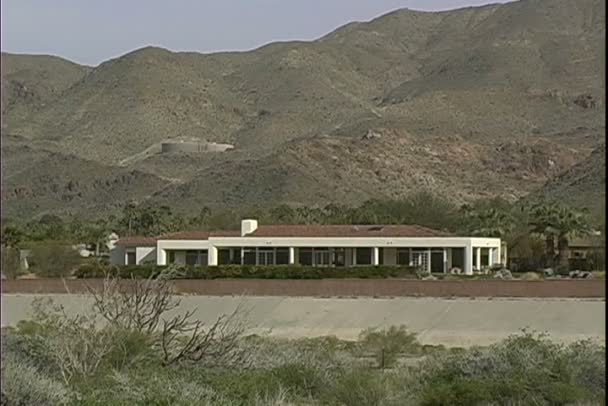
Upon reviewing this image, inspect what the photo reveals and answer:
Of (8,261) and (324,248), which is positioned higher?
(8,261)

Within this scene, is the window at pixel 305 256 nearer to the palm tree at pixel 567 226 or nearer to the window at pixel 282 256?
the window at pixel 282 256

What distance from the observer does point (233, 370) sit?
24453 millimetres

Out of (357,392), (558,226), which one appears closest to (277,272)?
(558,226)

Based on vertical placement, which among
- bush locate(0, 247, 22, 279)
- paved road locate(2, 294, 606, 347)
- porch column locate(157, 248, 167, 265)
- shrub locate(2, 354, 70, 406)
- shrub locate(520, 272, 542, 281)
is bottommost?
paved road locate(2, 294, 606, 347)

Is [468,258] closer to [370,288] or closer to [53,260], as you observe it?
[370,288]

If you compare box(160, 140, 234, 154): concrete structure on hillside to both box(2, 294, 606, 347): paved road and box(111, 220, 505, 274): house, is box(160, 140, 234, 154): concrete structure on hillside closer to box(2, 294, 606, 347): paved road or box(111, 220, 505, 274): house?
box(111, 220, 505, 274): house

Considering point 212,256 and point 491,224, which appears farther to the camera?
point 491,224

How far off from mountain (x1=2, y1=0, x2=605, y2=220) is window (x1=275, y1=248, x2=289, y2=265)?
125 ft

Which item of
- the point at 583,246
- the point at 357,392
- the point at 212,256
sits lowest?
the point at 212,256

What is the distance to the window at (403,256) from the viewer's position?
77.8 meters

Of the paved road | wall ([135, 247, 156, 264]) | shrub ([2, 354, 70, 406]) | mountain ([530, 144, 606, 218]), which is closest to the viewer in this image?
shrub ([2, 354, 70, 406])

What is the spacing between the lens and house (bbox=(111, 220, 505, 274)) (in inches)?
3027

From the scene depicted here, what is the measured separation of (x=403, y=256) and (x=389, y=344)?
3594 centimetres

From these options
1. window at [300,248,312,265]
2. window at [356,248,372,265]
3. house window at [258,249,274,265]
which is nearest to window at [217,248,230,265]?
house window at [258,249,274,265]
